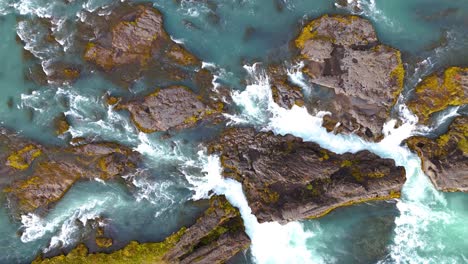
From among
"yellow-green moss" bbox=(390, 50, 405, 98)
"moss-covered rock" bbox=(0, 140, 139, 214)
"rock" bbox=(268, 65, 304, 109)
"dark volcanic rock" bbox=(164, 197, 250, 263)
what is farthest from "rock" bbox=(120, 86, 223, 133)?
"yellow-green moss" bbox=(390, 50, 405, 98)

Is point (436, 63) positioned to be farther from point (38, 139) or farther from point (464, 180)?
point (38, 139)

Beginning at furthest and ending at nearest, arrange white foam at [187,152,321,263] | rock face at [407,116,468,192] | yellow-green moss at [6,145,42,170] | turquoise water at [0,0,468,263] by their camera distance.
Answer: white foam at [187,152,321,263] → yellow-green moss at [6,145,42,170] → turquoise water at [0,0,468,263] → rock face at [407,116,468,192]

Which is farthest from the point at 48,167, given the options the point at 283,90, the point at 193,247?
the point at 283,90

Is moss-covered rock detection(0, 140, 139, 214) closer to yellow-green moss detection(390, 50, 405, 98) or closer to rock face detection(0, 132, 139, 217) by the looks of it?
rock face detection(0, 132, 139, 217)

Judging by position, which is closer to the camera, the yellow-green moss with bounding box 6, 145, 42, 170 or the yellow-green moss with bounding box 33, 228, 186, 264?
the yellow-green moss with bounding box 33, 228, 186, 264

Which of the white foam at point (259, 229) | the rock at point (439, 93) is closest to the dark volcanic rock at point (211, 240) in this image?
the white foam at point (259, 229)

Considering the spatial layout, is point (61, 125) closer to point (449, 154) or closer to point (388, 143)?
point (388, 143)
